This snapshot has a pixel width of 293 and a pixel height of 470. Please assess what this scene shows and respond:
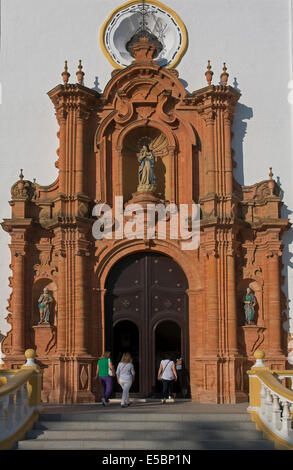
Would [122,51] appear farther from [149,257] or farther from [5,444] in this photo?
[5,444]

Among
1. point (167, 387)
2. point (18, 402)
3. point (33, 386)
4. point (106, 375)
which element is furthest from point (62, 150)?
point (18, 402)

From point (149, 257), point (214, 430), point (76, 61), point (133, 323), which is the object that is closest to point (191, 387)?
point (133, 323)

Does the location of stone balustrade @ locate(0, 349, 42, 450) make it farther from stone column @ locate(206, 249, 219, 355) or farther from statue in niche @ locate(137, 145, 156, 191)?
statue in niche @ locate(137, 145, 156, 191)

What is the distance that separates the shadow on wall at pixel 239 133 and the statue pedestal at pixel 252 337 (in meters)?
4.01

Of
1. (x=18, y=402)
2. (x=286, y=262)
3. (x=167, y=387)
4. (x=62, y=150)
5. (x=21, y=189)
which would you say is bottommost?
(x=167, y=387)

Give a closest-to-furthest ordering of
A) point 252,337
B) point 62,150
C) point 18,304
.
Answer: point 18,304 → point 252,337 → point 62,150

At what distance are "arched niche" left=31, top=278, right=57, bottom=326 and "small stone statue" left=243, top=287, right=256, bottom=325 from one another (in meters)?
5.04

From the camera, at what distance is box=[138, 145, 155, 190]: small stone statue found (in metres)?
21.1

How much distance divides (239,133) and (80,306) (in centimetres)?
652

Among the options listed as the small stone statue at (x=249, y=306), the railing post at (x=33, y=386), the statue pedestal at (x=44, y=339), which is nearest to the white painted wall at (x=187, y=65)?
the small stone statue at (x=249, y=306)

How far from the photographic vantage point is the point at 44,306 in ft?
67.2

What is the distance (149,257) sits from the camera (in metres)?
21.3

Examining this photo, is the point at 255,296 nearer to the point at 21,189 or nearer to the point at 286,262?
the point at 286,262

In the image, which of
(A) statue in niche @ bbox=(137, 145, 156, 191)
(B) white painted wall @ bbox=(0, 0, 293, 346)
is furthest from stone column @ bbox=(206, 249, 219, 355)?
(B) white painted wall @ bbox=(0, 0, 293, 346)
